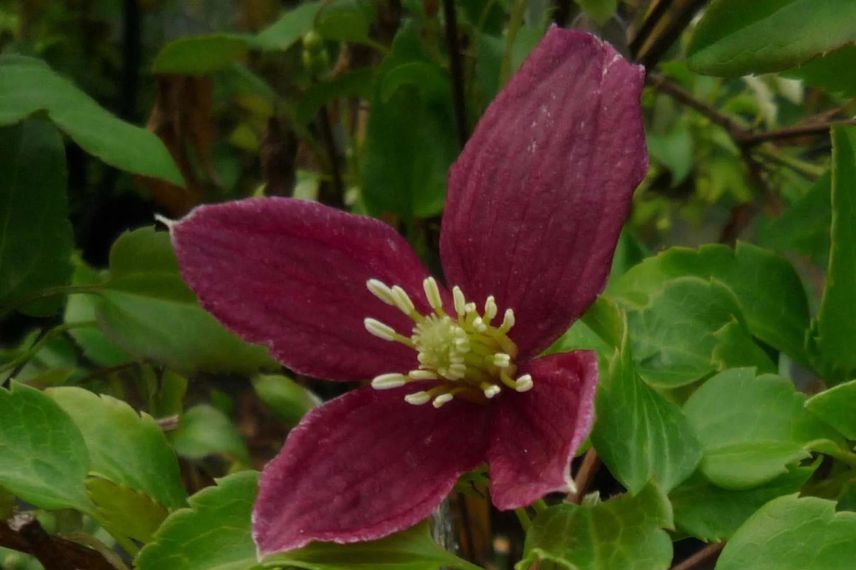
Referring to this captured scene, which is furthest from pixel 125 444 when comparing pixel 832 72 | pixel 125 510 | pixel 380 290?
pixel 832 72

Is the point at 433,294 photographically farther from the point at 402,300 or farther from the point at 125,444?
the point at 125,444

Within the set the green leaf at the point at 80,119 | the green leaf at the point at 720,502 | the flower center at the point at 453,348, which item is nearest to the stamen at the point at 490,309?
the flower center at the point at 453,348

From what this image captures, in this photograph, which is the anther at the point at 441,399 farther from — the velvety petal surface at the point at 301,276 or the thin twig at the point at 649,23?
the thin twig at the point at 649,23

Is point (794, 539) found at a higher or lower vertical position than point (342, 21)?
lower

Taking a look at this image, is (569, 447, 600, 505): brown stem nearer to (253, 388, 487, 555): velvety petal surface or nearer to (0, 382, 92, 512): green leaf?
(253, 388, 487, 555): velvety petal surface

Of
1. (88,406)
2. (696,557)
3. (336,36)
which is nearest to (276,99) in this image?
(336,36)

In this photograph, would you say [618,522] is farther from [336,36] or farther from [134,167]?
[336,36]
